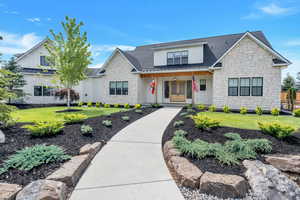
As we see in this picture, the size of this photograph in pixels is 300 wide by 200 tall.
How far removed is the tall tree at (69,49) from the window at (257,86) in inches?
551

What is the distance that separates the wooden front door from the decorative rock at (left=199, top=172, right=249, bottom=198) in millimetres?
14125

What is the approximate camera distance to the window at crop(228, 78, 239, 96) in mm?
12797

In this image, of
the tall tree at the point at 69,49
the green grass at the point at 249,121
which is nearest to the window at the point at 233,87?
the green grass at the point at 249,121

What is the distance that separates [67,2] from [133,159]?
1248cm

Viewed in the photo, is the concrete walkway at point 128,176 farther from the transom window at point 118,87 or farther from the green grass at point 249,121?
the transom window at point 118,87

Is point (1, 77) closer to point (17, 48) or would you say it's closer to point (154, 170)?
point (154, 170)

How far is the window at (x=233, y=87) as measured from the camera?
12797mm

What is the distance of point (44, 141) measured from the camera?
15.9ft

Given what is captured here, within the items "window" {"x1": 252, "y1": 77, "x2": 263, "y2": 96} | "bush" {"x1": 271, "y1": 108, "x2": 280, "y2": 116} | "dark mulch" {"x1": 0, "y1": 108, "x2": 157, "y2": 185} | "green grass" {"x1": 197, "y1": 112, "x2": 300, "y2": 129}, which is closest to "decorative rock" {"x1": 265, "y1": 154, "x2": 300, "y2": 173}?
"green grass" {"x1": 197, "y1": 112, "x2": 300, "y2": 129}

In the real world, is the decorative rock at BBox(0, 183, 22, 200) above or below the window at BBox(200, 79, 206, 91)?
below

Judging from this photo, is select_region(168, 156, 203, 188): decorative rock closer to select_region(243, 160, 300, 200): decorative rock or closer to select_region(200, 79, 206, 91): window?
select_region(243, 160, 300, 200): decorative rock

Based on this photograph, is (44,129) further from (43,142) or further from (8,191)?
(8,191)

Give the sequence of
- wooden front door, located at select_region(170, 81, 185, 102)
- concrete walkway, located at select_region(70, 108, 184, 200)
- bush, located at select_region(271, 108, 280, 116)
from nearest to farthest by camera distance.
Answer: concrete walkway, located at select_region(70, 108, 184, 200)
bush, located at select_region(271, 108, 280, 116)
wooden front door, located at select_region(170, 81, 185, 102)

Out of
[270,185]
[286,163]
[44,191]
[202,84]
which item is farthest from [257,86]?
[44,191]
